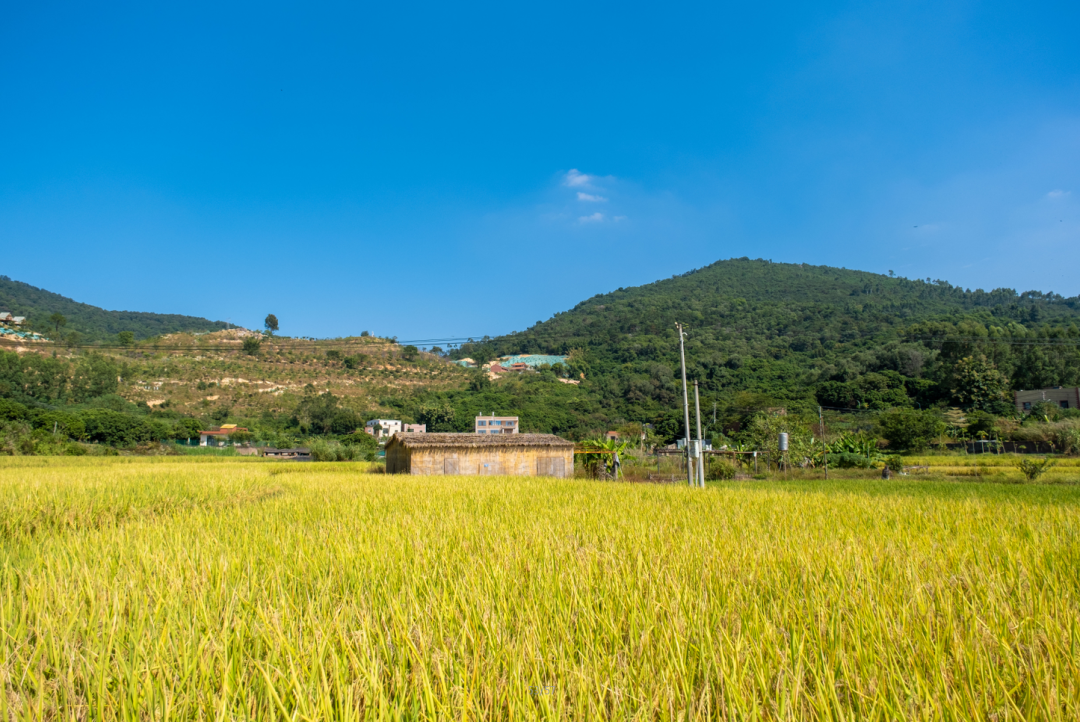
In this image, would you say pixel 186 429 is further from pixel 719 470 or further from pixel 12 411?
pixel 719 470

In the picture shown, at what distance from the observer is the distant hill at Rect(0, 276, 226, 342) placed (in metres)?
84.8

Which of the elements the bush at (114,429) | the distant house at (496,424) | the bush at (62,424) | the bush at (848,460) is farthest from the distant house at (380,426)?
the bush at (848,460)

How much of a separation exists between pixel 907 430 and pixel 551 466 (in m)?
25.6

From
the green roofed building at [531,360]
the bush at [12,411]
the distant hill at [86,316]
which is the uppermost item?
the distant hill at [86,316]

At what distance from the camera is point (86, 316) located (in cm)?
9350

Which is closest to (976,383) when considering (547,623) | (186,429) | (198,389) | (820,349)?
(820,349)

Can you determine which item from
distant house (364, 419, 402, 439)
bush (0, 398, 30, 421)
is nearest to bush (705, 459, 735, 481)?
distant house (364, 419, 402, 439)

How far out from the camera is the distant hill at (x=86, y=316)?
278ft

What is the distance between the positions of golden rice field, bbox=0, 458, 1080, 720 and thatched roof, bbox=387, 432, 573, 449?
15522 mm

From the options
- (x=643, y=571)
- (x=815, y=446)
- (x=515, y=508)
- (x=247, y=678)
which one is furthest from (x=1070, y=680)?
(x=815, y=446)

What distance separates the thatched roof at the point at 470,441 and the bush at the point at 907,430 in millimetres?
24468

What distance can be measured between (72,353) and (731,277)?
102009mm

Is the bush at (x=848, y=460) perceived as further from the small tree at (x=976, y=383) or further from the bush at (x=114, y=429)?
the bush at (x=114, y=429)

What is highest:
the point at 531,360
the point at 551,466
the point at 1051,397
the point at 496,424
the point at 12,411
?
the point at 531,360
